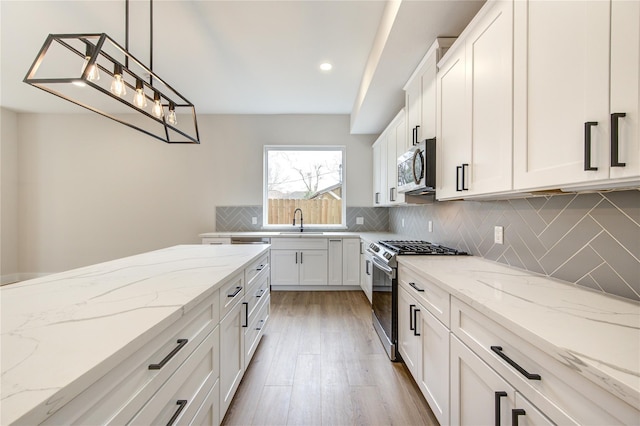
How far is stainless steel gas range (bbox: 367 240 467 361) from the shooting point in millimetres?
2051

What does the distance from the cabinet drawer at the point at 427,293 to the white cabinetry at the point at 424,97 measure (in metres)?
1.06

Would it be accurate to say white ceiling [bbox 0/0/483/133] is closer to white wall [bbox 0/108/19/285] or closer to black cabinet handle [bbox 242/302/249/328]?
white wall [bbox 0/108/19/285]

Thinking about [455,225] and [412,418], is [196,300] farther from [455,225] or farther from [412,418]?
[455,225]

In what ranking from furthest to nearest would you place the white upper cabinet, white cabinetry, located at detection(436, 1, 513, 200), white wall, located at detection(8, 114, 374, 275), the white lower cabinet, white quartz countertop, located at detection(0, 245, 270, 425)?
1. white wall, located at detection(8, 114, 374, 275)
2. the white lower cabinet
3. white cabinetry, located at detection(436, 1, 513, 200)
4. the white upper cabinet
5. white quartz countertop, located at detection(0, 245, 270, 425)

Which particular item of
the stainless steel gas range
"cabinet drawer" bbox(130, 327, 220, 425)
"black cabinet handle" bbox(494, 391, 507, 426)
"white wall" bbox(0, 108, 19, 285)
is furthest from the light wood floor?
"white wall" bbox(0, 108, 19, 285)

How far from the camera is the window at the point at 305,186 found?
4.60 metres

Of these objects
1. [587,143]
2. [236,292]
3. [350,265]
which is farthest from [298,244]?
[587,143]

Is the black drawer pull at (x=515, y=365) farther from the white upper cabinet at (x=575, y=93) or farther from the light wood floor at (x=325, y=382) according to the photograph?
the light wood floor at (x=325, y=382)

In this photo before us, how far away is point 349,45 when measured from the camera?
2.63 metres

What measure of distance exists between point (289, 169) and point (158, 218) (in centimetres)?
242

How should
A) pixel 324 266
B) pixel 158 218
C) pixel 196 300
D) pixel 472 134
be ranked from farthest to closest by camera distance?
pixel 158 218
pixel 324 266
pixel 472 134
pixel 196 300

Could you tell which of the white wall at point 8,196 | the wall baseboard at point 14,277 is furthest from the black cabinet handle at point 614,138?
the white wall at point 8,196

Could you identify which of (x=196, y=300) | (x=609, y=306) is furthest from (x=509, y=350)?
(x=196, y=300)

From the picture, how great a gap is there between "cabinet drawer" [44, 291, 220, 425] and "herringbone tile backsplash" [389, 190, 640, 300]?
65.6 inches
